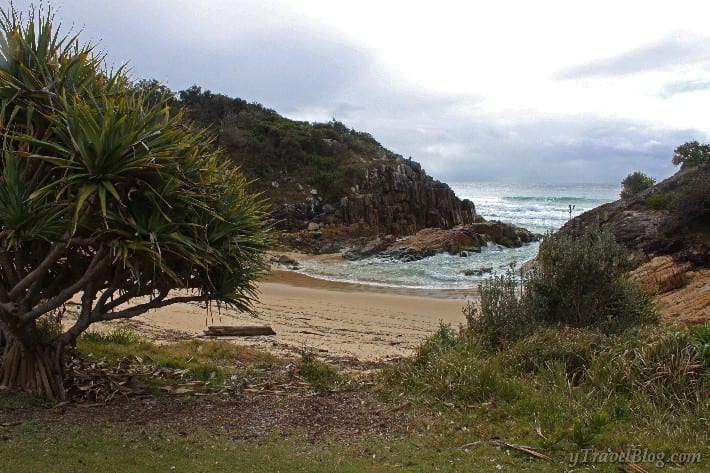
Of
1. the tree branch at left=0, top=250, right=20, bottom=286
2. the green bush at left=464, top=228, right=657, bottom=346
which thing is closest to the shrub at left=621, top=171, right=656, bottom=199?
the green bush at left=464, top=228, right=657, bottom=346

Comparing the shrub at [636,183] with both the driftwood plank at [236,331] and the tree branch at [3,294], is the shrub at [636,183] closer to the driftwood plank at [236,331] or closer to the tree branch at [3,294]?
the driftwood plank at [236,331]

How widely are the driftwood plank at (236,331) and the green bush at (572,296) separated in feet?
17.6

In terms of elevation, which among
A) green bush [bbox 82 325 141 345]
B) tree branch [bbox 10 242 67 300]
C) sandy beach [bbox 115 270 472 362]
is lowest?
sandy beach [bbox 115 270 472 362]

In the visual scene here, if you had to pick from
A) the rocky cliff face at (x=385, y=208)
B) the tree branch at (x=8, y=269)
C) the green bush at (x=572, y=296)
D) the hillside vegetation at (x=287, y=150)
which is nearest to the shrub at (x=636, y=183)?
the rocky cliff face at (x=385, y=208)

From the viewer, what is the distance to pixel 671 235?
2017cm

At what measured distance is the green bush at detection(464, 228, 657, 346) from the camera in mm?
9117

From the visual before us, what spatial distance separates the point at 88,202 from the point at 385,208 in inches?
1422

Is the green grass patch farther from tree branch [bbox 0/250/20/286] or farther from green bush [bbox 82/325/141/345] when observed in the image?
green bush [bbox 82/325/141/345]

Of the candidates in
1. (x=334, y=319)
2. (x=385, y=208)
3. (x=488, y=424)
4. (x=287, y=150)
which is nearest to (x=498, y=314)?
(x=488, y=424)

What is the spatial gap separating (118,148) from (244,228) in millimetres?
1903

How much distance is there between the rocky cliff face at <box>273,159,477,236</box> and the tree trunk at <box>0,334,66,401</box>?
32198 mm

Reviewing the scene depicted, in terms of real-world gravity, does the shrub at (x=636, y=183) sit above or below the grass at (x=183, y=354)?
above

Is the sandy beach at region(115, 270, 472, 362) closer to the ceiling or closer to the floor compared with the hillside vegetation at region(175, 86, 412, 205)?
closer to the floor

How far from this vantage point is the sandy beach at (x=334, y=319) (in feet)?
40.2
